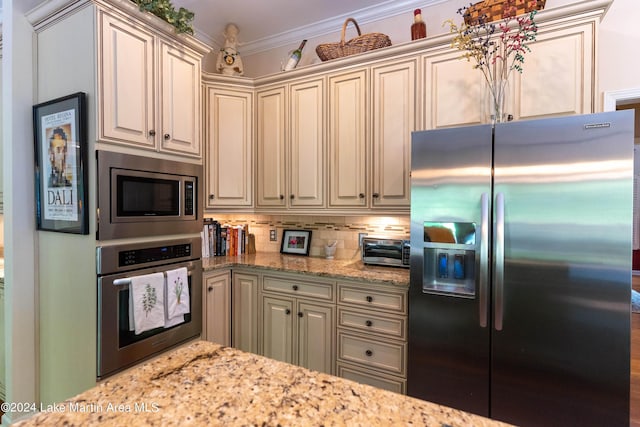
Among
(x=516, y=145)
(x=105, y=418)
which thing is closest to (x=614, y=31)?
(x=516, y=145)

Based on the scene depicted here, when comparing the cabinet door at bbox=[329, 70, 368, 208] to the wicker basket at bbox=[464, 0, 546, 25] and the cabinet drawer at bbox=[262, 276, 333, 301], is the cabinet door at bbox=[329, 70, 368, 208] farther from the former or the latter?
the wicker basket at bbox=[464, 0, 546, 25]

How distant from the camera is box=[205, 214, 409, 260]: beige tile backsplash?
8.71 feet

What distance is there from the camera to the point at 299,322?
232 centimetres

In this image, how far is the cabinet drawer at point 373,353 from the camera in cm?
198

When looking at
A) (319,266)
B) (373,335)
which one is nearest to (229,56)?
(319,266)

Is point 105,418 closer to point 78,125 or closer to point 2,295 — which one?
point 78,125

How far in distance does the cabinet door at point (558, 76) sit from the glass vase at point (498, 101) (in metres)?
0.06

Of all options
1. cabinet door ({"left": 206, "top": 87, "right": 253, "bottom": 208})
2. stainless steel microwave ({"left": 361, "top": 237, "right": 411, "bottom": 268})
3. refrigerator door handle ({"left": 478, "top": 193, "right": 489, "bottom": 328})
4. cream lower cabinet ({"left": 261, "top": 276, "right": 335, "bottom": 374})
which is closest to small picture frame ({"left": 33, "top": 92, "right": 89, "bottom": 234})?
cabinet door ({"left": 206, "top": 87, "right": 253, "bottom": 208})

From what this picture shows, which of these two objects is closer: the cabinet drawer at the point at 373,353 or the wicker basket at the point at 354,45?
the cabinet drawer at the point at 373,353

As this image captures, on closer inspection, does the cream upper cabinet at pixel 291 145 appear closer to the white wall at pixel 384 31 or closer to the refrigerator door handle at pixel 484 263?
the white wall at pixel 384 31

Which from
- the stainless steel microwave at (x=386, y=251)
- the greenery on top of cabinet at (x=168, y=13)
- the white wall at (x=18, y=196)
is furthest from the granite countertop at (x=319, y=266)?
the greenery on top of cabinet at (x=168, y=13)

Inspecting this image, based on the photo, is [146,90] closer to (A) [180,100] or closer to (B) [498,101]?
(A) [180,100]

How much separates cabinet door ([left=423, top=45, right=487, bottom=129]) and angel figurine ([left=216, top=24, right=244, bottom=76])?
1.64 meters

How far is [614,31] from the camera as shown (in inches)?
81.0
